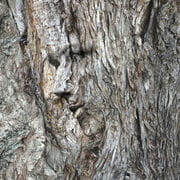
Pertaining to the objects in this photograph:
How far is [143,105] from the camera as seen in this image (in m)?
1.91

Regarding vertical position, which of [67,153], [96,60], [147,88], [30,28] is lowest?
[67,153]

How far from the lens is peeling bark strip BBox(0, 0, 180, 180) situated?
1.79 m

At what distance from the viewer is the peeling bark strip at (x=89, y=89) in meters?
1.79

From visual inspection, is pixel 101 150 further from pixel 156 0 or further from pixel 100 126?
pixel 156 0

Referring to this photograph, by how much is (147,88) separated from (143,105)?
93mm

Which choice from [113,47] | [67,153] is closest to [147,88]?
[113,47]

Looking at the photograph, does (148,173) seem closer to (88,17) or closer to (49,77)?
(49,77)

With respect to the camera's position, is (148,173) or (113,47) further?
(148,173)

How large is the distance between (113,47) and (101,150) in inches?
21.3

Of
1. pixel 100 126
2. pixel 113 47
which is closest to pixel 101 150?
pixel 100 126

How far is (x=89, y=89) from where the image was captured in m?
1.88

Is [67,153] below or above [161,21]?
below

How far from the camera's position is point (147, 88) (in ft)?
6.20

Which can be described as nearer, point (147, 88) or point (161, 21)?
point (161, 21)
